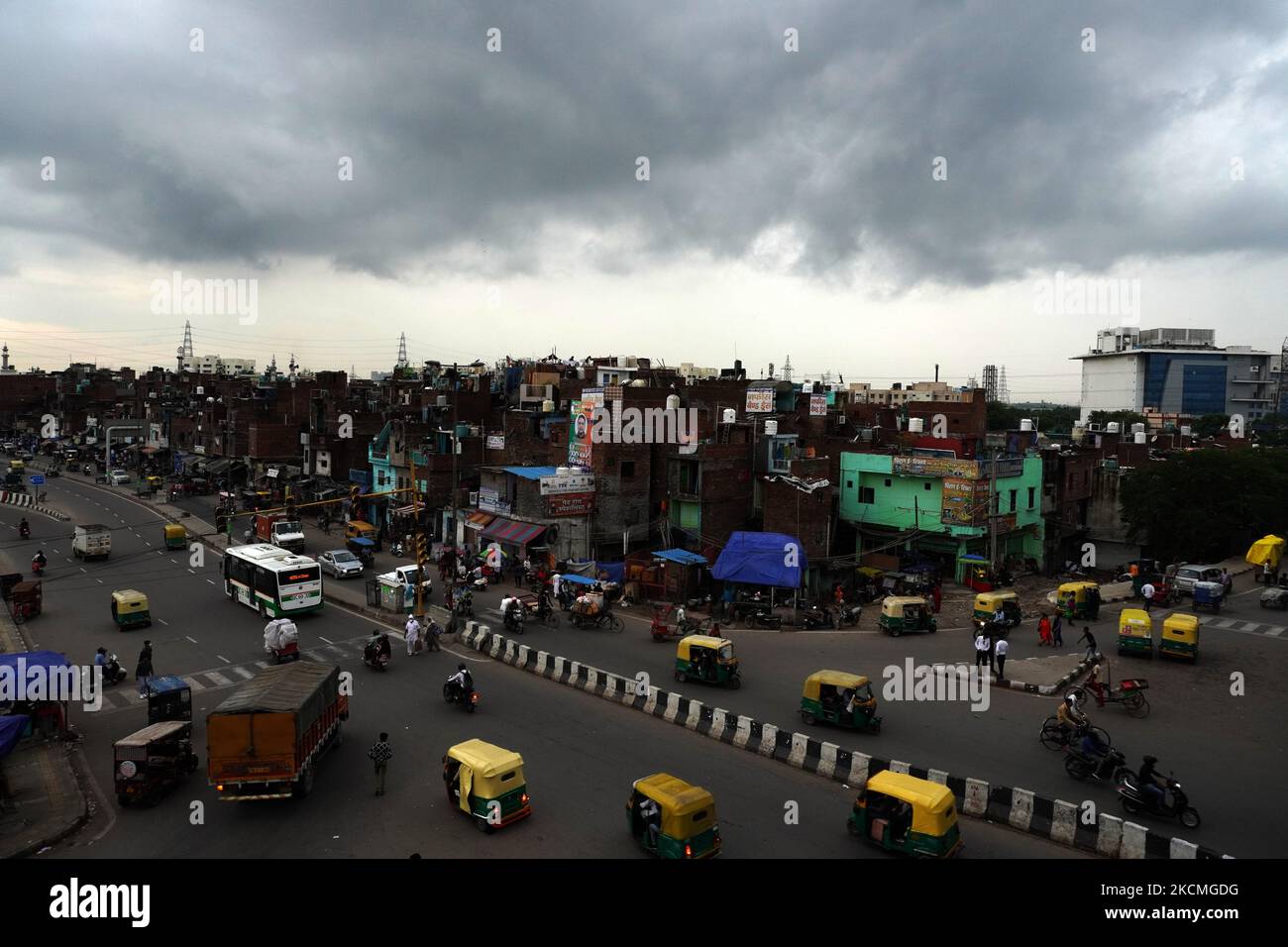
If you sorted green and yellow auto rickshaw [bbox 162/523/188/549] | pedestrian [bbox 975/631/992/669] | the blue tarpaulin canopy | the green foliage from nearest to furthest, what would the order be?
pedestrian [bbox 975/631/992/669]
the blue tarpaulin canopy
the green foliage
green and yellow auto rickshaw [bbox 162/523/188/549]

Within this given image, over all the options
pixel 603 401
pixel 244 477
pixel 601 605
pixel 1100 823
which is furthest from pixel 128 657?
pixel 244 477

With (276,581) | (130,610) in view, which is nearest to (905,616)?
(276,581)

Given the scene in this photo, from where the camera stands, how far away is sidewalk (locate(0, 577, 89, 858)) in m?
13.1

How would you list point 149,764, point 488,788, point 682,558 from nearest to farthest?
point 488,788
point 149,764
point 682,558

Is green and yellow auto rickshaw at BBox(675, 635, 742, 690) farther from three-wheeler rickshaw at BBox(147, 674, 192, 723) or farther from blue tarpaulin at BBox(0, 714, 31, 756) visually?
blue tarpaulin at BBox(0, 714, 31, 756)

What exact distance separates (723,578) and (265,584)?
17676mm

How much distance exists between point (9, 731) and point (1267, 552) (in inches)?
1727

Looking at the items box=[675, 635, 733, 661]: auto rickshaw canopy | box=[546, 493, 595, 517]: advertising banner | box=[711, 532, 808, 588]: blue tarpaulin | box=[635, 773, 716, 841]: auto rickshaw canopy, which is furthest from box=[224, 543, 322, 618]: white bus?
box=[635, 773, 716, 841]: auto rickshaw canopy

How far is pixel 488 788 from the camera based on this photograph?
12.9 m

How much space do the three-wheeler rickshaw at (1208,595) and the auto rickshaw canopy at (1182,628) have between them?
8147mm

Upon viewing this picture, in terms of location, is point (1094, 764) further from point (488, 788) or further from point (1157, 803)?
point (488, 788)

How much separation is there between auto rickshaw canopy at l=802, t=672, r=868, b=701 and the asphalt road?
7.84 feet
